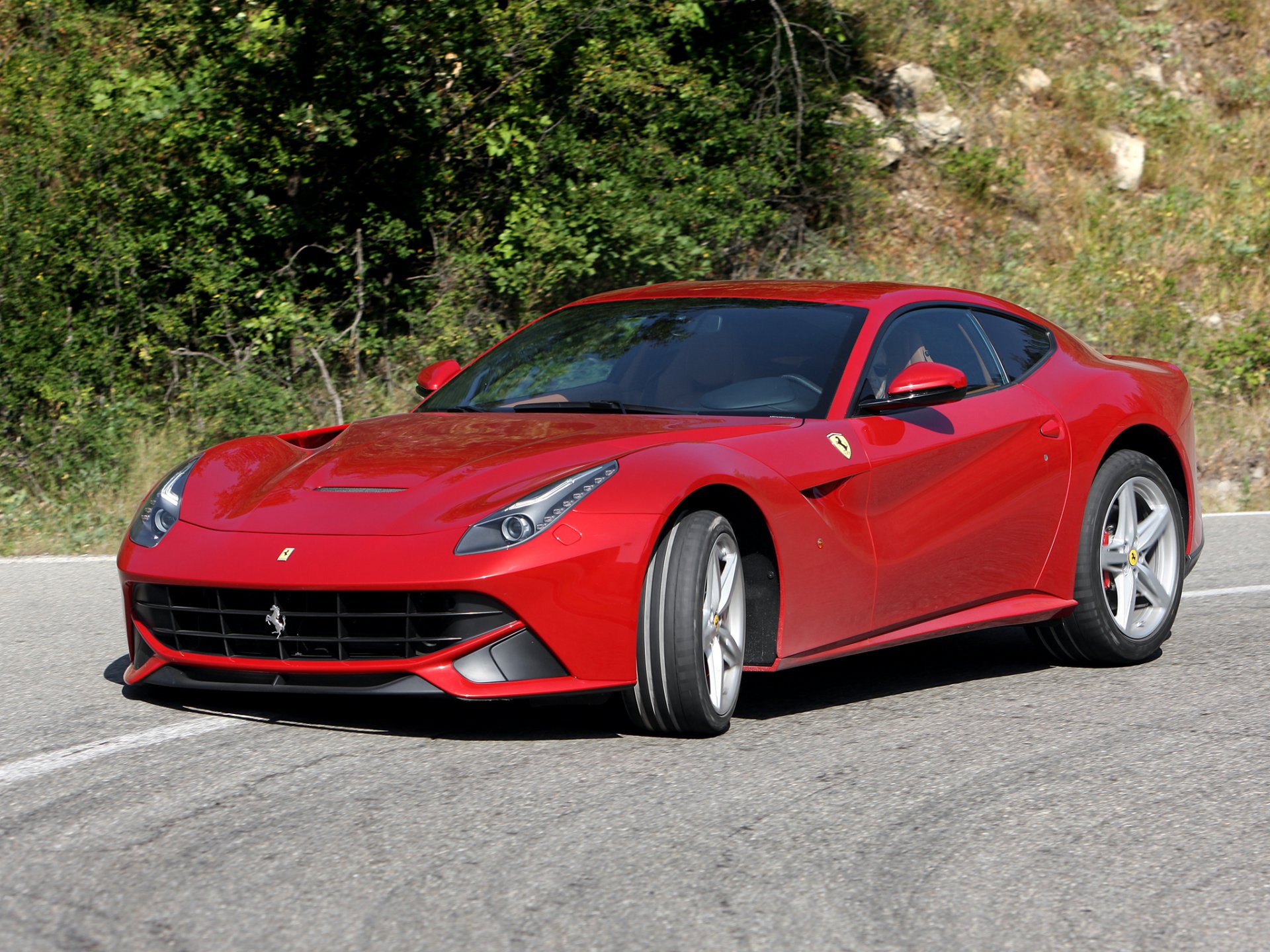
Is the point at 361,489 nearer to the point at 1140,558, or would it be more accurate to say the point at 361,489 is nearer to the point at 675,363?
the point at 675,363

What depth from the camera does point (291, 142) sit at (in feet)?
41.5

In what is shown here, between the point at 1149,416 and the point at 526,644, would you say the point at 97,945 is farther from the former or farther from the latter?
the point at 1149,416

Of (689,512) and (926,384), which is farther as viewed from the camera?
(926,384)

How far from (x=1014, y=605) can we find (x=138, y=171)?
8887 millimetres

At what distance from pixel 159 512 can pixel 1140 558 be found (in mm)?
3748

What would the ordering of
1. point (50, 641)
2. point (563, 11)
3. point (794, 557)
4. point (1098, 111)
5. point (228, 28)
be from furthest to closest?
point (1098, 111)
point (563, 11)
point (228, 28)
point (50, 641)
point (794, 557)

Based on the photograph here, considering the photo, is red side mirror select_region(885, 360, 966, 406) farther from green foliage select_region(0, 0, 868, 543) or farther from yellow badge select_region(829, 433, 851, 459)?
green foliage select_region(0, 0, 868, 543)

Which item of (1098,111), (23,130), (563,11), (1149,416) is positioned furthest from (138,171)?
(1098,111)

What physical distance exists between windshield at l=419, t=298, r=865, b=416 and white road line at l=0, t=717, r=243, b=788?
1.57 m

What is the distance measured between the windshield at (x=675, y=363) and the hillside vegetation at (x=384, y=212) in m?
4.11

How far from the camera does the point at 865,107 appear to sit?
1761 centimetres

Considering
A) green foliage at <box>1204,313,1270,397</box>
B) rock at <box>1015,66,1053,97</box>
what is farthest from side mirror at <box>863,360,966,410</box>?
rock at <box>1015,66,1053,97</box>

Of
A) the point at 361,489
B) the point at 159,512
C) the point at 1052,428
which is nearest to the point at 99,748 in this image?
the point at 159,512

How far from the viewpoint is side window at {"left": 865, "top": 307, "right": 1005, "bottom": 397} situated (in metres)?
5.41
